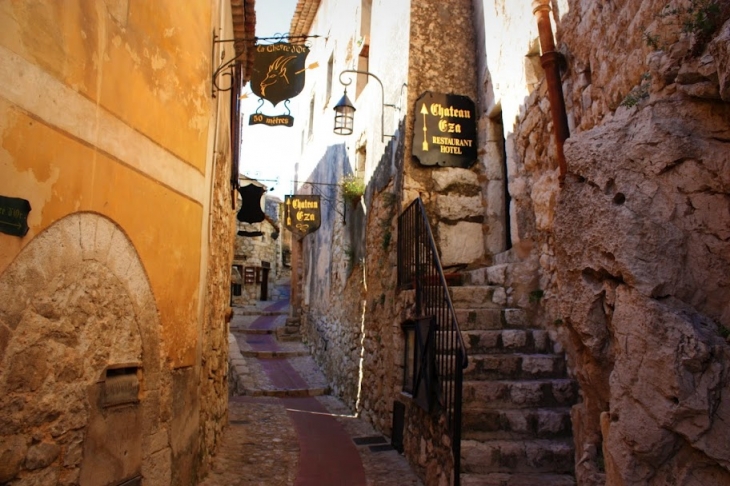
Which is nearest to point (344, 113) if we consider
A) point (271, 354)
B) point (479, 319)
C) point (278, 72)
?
point (278, 72)

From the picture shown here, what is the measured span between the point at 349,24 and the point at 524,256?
7922 mm

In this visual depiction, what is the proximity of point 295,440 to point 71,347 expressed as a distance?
13.6 ft

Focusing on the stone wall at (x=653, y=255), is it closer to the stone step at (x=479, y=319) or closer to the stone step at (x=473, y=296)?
the stone step at (x=479, y=319)

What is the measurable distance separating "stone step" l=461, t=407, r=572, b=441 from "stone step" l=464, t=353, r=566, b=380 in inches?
16.7

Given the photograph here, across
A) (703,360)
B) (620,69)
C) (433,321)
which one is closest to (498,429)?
(433,321)

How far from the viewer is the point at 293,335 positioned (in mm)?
16172

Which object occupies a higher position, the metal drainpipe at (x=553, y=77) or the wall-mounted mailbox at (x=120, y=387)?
the metal drainpipe at (x=553, y=77)

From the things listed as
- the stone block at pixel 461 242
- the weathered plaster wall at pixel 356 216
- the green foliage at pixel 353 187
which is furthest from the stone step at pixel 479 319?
the green foliage at pixel 353 187

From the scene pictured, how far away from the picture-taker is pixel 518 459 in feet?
12.8

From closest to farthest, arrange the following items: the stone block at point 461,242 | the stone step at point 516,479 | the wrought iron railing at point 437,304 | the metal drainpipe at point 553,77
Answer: the stone step at point 516,479
the wrought iron railing at point 437,304
the metal drainpipe at point 553,77
the stone block at point 461,242

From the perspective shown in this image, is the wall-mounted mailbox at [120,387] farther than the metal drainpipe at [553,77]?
No

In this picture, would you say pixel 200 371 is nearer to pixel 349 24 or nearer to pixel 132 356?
pixel 132 356

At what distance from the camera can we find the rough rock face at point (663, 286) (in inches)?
85.0

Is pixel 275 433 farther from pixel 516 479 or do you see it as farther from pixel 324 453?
pixel 516 479
